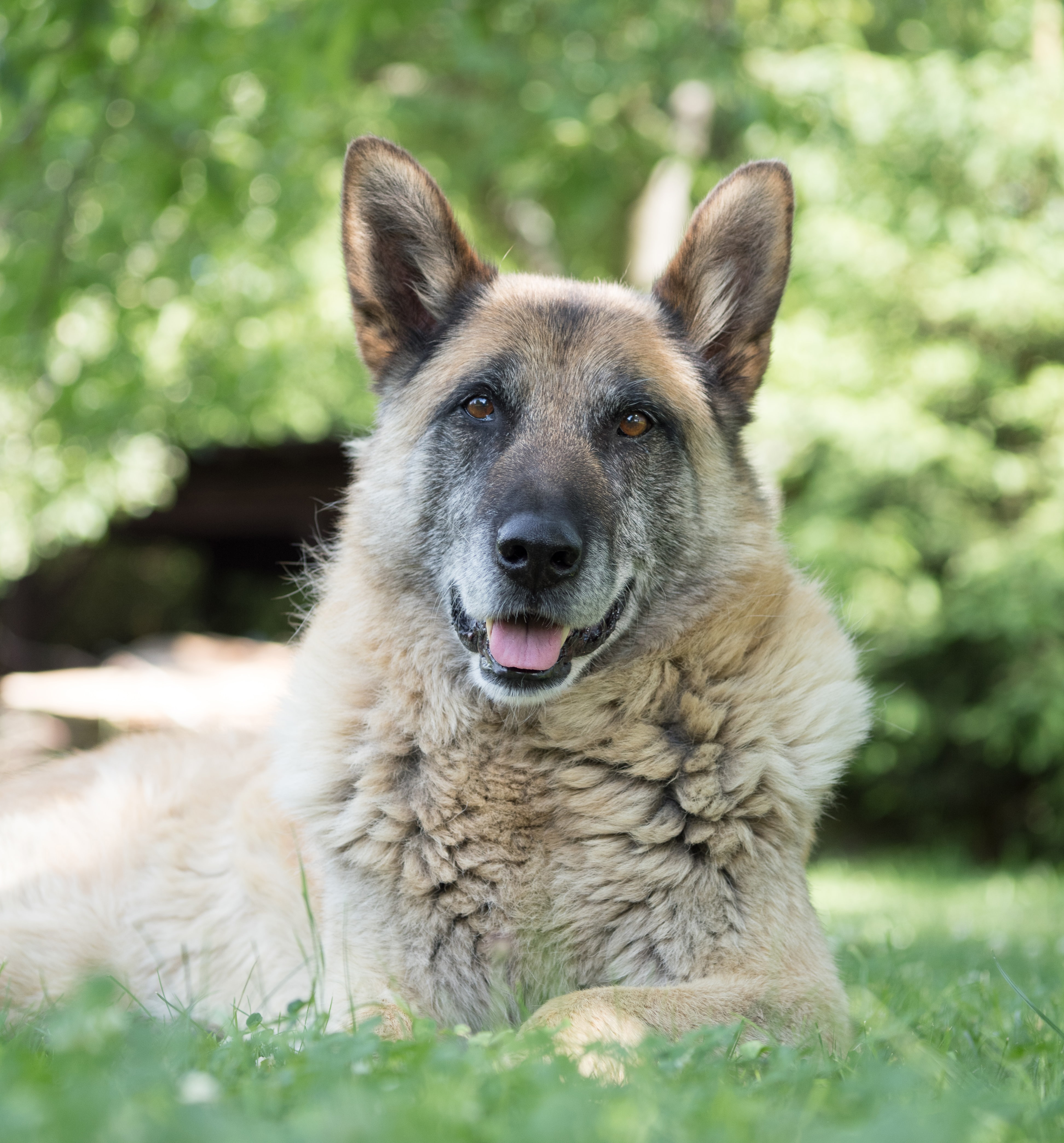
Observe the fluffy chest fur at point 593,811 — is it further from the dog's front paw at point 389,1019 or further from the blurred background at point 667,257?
the blurred background at point 667,257

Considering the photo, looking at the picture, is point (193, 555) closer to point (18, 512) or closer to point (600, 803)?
point (18, 512)

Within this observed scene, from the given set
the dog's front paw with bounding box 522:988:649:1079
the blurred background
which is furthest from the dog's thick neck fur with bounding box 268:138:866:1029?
the blurred background

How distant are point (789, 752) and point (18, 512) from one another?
924cm

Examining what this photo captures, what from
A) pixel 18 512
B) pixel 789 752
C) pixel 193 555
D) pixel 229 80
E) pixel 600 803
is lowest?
pixel 193 555

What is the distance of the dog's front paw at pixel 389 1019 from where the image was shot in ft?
7.96

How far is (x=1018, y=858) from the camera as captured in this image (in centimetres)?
1097

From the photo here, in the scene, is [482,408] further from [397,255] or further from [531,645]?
[531,645]

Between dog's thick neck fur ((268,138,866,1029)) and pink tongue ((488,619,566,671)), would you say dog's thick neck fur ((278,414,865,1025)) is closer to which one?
dog's thick neck fur ((268,138,866,1029))

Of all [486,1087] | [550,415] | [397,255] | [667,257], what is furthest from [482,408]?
[667,257]

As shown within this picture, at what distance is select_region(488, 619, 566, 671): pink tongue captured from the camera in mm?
2840

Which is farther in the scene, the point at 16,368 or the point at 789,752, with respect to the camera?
the point at 16,368

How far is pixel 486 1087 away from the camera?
166 centimetres

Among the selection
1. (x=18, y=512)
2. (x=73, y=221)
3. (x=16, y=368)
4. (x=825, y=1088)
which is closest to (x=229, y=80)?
(x=73, y=221)

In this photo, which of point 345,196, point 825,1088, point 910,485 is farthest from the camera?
point 910,485
